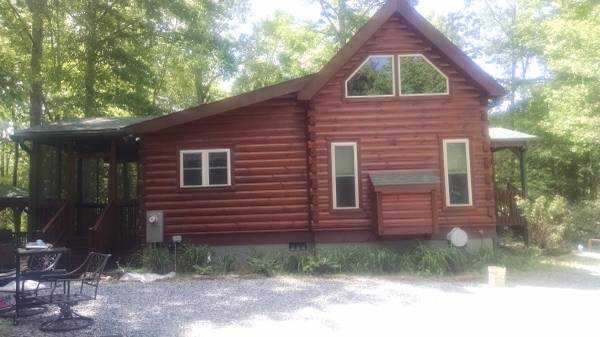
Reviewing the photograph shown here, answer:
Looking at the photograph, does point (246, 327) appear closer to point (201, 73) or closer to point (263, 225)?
point (263, 225)

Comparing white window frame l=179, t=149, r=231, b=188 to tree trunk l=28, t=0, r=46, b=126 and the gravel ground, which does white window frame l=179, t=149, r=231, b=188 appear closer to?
the gravel ground

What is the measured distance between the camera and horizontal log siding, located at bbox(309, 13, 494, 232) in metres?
12.6

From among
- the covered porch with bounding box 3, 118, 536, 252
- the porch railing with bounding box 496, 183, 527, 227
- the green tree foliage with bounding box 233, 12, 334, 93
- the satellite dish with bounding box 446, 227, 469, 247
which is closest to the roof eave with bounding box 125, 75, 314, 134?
the covered porch with bounding box 3, 118, 536, 252

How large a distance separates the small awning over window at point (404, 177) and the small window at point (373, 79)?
92.0 inches

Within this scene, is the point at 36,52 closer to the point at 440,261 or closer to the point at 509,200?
the point at 440,261

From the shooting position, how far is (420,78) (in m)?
13.0

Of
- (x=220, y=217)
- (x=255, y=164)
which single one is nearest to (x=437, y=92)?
(x=255, y=164)

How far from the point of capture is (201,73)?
3381 centimetres

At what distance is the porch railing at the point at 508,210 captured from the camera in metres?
14.8

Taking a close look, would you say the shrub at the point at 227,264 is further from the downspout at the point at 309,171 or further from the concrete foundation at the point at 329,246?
the downspout at the point at 309,171

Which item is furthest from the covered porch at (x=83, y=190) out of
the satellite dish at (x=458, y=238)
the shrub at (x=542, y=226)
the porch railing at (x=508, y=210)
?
the satellite dish at (x=458, y=238)

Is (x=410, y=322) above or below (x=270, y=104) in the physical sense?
below

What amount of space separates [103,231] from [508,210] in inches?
508

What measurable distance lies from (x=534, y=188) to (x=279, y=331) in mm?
22950
